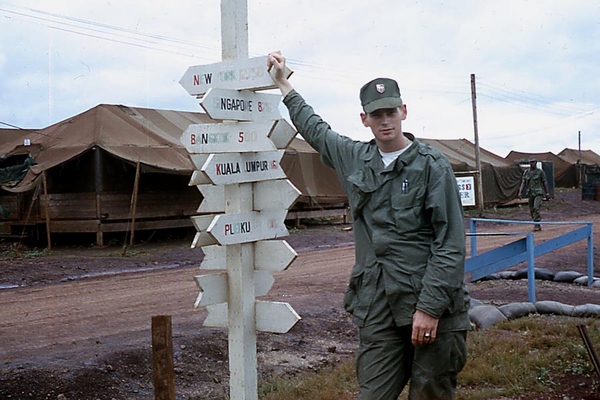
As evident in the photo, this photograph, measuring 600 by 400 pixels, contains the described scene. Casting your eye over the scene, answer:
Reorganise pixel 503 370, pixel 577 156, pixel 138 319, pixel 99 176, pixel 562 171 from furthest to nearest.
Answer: pixel 577 156 < pixel 562 171 < pixel 99 176 < pixel 138 319 < pixel 503 370

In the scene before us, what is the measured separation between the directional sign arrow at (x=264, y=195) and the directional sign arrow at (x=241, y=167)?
0.06m

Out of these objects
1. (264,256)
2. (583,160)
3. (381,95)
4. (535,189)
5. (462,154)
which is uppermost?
(583,160)

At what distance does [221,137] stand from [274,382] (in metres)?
3.17

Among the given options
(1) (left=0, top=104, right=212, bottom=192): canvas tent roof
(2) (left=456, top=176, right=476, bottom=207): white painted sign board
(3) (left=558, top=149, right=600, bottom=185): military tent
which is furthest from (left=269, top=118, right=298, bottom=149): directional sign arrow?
(3) (left=558, top=149, right=600, bottom=185): military tent

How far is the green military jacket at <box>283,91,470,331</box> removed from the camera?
332 cm

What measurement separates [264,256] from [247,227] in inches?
7.9

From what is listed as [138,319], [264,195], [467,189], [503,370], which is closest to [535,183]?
[467,189]

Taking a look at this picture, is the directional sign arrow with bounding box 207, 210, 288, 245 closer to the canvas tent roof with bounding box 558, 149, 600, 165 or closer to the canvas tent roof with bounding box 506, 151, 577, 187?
the canvas tent roof with bounding box 506, 151, 577, 187

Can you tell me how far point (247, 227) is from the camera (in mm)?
4176

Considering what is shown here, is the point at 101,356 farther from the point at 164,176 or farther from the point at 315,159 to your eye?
the point at 315,159

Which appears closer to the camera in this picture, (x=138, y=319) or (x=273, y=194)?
(x=273, y=194)

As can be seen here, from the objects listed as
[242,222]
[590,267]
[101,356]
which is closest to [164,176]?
[590,267]

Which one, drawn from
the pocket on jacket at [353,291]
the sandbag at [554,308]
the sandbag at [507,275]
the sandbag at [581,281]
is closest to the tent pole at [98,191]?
the sandbag at [507,275]

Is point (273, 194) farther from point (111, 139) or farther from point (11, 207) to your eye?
point (11, 207)
